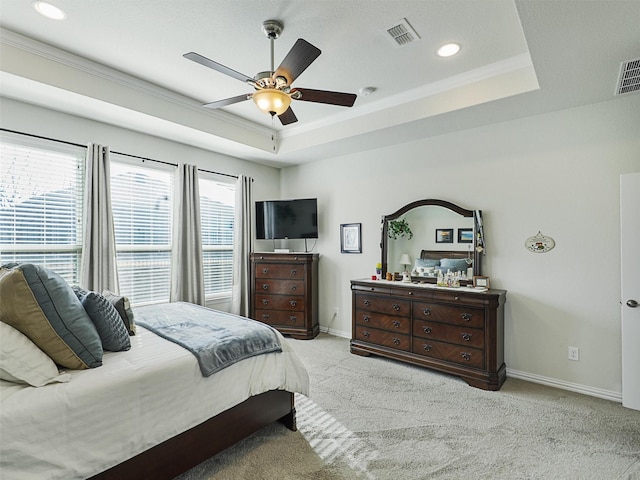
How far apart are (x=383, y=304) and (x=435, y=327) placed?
61 cm

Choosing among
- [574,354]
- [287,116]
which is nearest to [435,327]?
[574,354]

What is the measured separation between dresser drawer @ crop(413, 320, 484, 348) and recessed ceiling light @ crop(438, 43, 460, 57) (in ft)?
8.02

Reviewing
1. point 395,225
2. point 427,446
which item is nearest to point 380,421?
point 427,446

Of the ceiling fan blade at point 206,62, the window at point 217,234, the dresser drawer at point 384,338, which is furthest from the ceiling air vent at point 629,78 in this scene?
the window at point 217,234

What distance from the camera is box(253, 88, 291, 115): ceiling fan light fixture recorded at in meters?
2.20

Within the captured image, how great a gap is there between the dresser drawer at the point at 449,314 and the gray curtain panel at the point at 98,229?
10.5 ft

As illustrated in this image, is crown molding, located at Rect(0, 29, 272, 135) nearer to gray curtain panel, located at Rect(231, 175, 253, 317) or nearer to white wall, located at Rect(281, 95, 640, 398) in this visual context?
gray curtain panel, located at Rect(231, 175, 253, 317)

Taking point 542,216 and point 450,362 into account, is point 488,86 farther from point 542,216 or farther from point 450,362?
point 450,362

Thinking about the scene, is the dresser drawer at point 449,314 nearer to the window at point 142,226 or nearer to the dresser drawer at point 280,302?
the dresser drawer at point 280,302

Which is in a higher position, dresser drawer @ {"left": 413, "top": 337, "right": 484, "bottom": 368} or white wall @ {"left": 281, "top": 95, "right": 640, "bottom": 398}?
white wall @ {"left": 281, "top": 95, "right": 640, "bottom": 398}

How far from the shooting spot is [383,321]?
378 cm

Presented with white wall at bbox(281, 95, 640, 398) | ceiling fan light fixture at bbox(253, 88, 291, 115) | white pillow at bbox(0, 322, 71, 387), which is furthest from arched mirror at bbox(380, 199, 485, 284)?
white pillow at bbox(0, 322, 71, 387)

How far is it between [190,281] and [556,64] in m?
4.17

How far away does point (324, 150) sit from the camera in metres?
4.52
